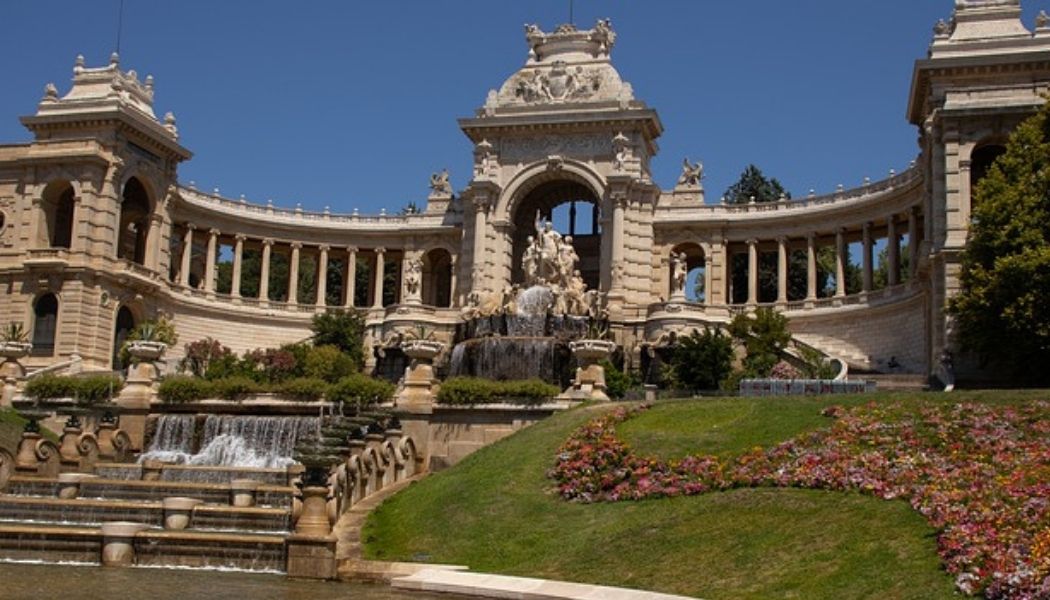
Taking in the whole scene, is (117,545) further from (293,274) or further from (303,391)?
(293,274)

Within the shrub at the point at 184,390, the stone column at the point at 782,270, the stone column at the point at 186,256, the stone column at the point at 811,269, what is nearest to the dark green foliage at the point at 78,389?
the shrub at the point at 184,390

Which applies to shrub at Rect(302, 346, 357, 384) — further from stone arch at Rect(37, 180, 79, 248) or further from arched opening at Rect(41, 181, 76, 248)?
arched opening at Rect(41, 181, 76, 248)

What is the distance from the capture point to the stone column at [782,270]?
69062mm

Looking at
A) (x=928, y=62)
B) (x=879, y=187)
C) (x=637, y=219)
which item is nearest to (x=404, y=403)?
(x=928, y=62)

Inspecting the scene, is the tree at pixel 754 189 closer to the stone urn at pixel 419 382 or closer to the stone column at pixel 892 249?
the stone column at pixel 892 249

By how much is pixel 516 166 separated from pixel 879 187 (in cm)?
2099

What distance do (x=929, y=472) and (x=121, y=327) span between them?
51.4 meters

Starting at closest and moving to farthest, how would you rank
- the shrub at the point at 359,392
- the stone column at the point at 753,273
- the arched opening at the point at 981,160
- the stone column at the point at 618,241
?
the shrub at the point at 359,392 < the arched opening at the point at 981,160 < the stone column at the point at 618,241 < the stone column at the point at 753,273

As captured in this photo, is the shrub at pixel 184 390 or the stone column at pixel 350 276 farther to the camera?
the stone column at pixel 350 276

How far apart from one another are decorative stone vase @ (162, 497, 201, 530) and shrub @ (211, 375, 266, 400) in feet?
47.9

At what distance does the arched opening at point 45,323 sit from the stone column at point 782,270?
133ft

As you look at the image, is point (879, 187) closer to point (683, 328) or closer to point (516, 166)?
point (683, 328)

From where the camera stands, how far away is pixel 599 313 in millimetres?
60250

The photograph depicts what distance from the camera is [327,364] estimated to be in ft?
181
